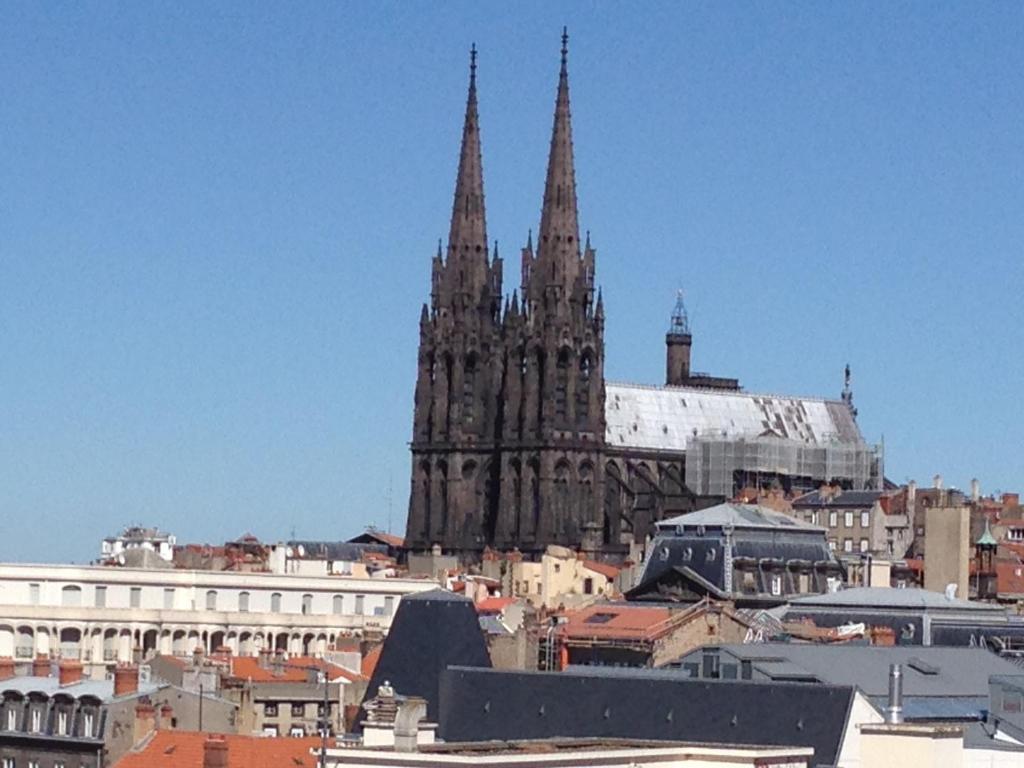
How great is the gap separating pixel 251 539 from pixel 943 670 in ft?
378

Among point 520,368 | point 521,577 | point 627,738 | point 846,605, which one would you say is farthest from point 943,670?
point 520,368

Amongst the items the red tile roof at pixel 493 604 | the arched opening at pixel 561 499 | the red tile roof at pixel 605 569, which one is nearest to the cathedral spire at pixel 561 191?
the arched opening at pixel 561 499

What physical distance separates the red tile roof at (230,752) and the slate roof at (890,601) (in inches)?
1436

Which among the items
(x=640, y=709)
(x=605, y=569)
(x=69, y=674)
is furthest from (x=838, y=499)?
(x=640, y=709)

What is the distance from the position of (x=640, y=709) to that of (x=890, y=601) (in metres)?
40.8

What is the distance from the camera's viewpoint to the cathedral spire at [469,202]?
188 m

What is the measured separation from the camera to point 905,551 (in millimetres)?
174125

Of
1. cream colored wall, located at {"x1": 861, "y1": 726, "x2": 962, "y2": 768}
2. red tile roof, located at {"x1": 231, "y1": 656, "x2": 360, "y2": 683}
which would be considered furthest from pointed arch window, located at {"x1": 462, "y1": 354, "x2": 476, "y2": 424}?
cream colored wall, located at {"x1": 861, "y1": 726, "x2": 962, "y2": 768}

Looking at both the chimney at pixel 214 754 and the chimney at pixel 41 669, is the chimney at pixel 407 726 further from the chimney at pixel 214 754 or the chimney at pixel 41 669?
the chimney at pixel 41 669

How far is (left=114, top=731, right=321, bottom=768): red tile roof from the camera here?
235 ft

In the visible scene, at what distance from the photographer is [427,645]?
244 feet

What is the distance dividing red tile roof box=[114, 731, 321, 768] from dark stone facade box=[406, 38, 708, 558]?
107m

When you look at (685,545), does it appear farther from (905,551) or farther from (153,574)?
(905,551)

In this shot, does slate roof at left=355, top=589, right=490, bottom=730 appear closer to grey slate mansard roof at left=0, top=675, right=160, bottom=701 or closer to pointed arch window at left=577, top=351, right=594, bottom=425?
grey slate mansard roof at left=0, top=675, right=160, bottom=701
